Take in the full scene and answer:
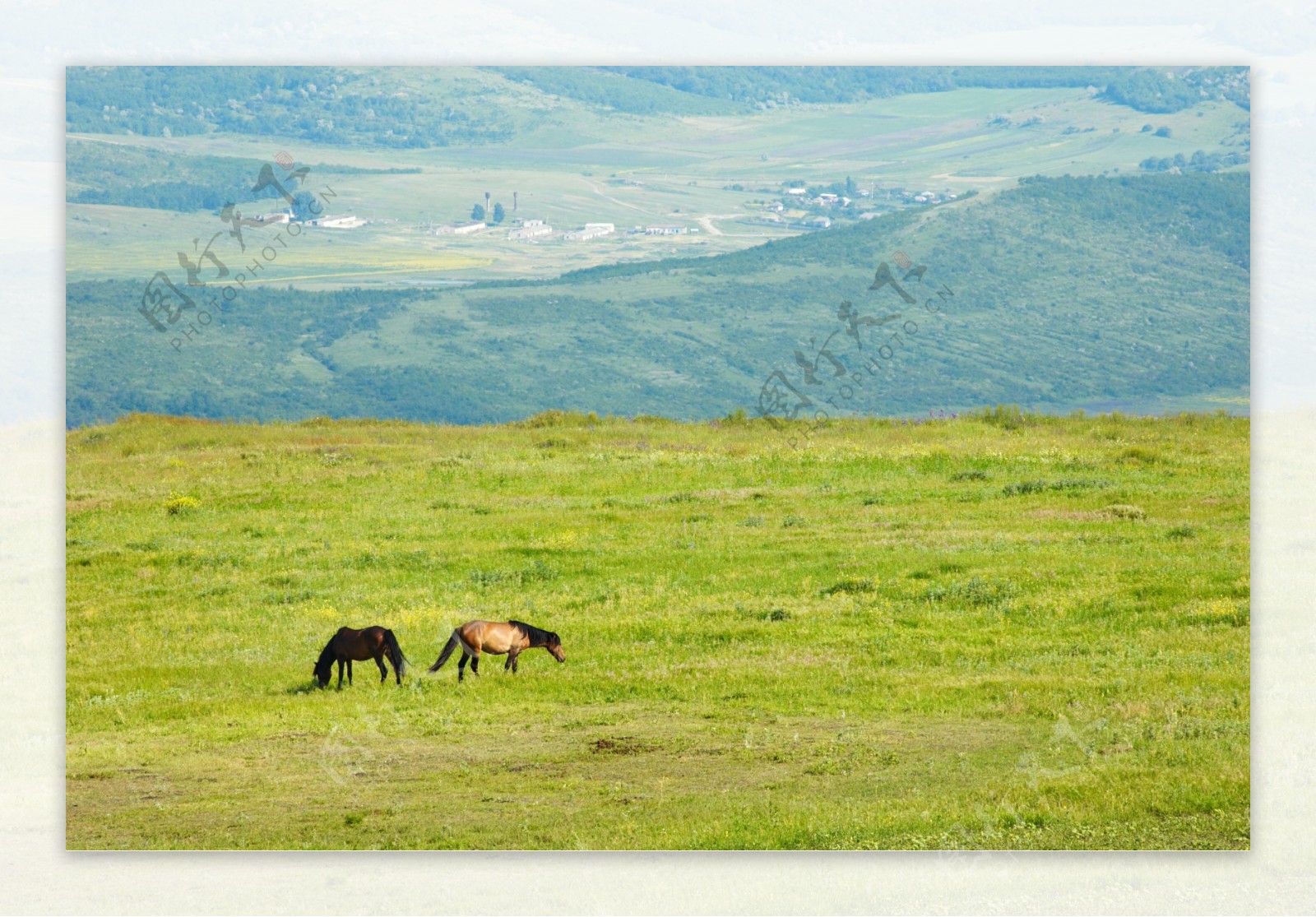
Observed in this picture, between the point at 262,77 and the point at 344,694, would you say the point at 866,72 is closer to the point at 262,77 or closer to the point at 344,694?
the point at 262,77

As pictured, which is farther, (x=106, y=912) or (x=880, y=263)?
(x=880, y=263)

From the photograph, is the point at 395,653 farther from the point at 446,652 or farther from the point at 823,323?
the point at 823,323

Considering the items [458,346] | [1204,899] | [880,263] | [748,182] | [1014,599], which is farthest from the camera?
[458,346]

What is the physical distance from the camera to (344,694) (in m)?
10.6

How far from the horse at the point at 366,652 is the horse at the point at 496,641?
31 centimetres

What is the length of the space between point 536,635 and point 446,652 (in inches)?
28.8

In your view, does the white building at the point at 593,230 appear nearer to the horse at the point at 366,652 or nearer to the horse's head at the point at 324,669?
the horse at the point at 366,652

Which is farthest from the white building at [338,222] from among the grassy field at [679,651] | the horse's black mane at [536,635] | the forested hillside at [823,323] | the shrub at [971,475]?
the shrub at [971,475]

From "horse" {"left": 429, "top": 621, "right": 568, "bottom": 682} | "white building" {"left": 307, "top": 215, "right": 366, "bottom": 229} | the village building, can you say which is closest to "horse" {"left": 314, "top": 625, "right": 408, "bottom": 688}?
"horse" {"left": 429, "top": 621, "right": 568, "bottom": 682}

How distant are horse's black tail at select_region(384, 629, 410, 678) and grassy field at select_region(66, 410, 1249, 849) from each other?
0.14 metres

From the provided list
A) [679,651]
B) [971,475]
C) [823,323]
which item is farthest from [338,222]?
[823,323]

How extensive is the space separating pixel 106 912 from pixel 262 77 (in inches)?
276

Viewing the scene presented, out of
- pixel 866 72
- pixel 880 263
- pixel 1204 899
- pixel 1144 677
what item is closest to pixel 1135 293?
pixel 880 263

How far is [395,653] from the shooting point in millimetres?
10797
